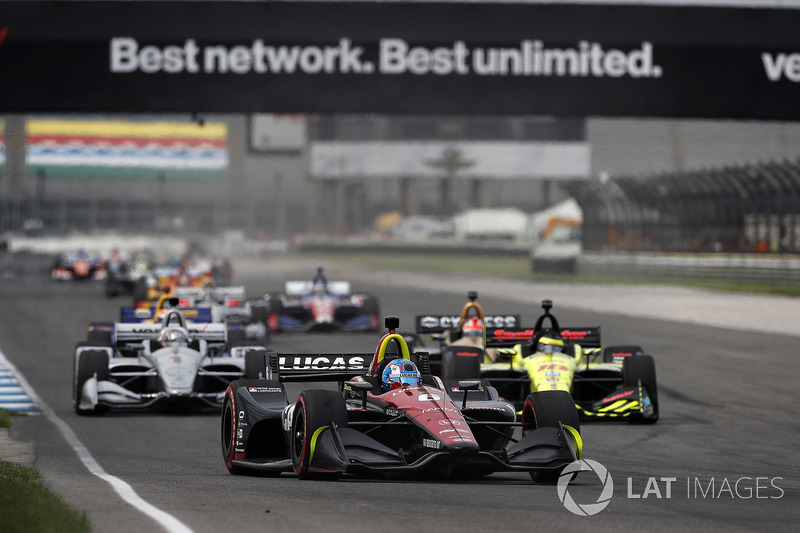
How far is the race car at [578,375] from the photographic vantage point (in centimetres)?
1373

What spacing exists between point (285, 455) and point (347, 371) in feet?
2.75

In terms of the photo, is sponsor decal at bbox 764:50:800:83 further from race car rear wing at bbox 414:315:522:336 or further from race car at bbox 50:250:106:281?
race car at bbox 50:250:106:281

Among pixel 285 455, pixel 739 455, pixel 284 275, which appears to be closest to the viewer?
pixel 285 455

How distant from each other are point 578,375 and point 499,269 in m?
44.9

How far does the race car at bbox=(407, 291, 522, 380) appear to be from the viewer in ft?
47.2

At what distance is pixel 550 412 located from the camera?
389 inches

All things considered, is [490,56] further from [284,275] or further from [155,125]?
[155,125]

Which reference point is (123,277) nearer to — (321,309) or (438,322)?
(321,309)

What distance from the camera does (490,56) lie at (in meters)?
18.6

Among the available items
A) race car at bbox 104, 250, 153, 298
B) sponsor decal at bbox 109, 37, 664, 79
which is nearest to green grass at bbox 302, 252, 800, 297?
race car at bbox 104, 250, 153, 298

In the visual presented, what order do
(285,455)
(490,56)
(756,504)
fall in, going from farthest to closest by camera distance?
1. (490,56)
2. (285,455)
3. (756,504)

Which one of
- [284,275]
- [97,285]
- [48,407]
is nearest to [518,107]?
[48,407]

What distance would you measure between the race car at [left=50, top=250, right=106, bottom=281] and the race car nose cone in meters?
36.8

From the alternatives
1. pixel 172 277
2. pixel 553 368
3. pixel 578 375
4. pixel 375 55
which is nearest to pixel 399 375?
pixel 553 368
